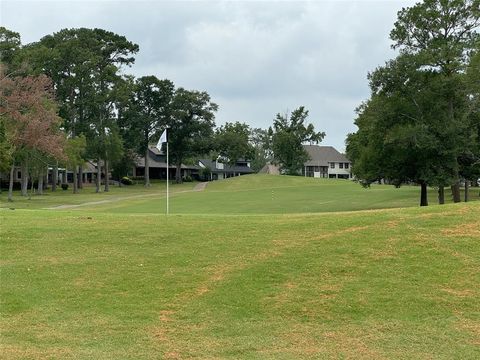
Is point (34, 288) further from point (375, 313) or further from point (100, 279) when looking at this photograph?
point (375, 313)

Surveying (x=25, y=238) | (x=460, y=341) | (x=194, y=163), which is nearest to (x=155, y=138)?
(x=194, y=163)

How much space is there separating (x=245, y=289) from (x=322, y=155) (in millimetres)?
118348

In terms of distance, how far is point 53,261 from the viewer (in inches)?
412

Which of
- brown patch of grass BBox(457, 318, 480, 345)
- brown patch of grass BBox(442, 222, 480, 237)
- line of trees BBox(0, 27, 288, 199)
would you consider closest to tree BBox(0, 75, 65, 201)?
line of trees BBox(0, 27, 288, 199)

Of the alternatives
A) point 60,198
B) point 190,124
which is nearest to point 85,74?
point 60,198

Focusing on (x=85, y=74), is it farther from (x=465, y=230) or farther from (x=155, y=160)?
(x=465, y=230)

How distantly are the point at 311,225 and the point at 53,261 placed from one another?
240 inches

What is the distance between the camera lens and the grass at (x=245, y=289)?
708cm

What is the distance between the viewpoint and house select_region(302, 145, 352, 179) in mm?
123875

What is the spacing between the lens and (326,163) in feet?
408

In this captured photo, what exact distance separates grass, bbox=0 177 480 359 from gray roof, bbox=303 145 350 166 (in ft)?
366

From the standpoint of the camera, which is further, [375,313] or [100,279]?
[100,279]

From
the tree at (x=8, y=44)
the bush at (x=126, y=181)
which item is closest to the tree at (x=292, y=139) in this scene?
the bush at (x=126, y=181)

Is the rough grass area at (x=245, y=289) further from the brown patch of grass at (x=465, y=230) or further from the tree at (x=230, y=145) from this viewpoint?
the tree at (x=230, y=145)
